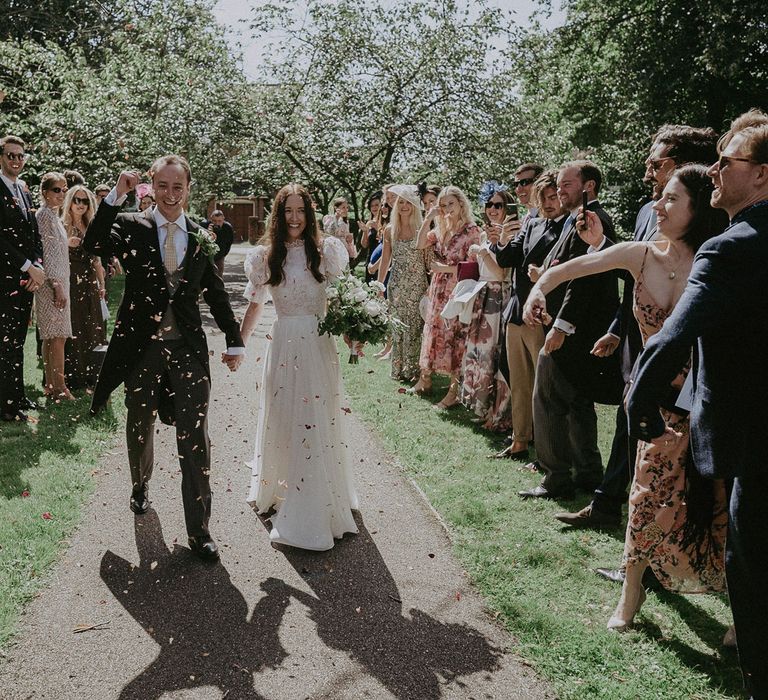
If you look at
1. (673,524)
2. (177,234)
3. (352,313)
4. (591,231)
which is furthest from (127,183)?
(673,524)

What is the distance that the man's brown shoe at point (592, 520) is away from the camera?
5141 mm

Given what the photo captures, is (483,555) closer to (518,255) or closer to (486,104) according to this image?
(518,255)

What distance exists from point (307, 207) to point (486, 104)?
1781 cm

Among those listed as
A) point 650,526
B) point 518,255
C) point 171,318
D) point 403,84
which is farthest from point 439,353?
point 403,84

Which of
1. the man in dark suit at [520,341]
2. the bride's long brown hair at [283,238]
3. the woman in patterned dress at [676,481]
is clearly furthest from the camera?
the man in dark suit at [520,341]

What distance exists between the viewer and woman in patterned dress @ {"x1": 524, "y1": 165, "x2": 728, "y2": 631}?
3.62 metres

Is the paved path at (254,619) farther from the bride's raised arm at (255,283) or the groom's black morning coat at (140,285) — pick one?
the bride's raised arm at (255,283)

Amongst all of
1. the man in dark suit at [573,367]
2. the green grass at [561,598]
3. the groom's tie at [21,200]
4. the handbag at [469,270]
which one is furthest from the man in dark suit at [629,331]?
the groom's tie at [21,200]

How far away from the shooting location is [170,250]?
15.3 ft

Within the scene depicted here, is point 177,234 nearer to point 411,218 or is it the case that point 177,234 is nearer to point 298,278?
point 298,278

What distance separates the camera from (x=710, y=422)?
9.52 ft

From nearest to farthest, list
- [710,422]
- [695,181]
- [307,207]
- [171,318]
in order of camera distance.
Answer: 1. [710,422]
2. [695,181]
3. [171,318]
4. [307,207]

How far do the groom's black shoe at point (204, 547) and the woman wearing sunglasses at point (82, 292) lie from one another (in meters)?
4.94

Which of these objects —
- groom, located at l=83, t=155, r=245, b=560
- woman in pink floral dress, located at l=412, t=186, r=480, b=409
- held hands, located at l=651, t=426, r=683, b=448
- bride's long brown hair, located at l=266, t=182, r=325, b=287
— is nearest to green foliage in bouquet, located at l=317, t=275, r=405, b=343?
bride's long brown hair, located at l=266, t=182, r=325, b=287
